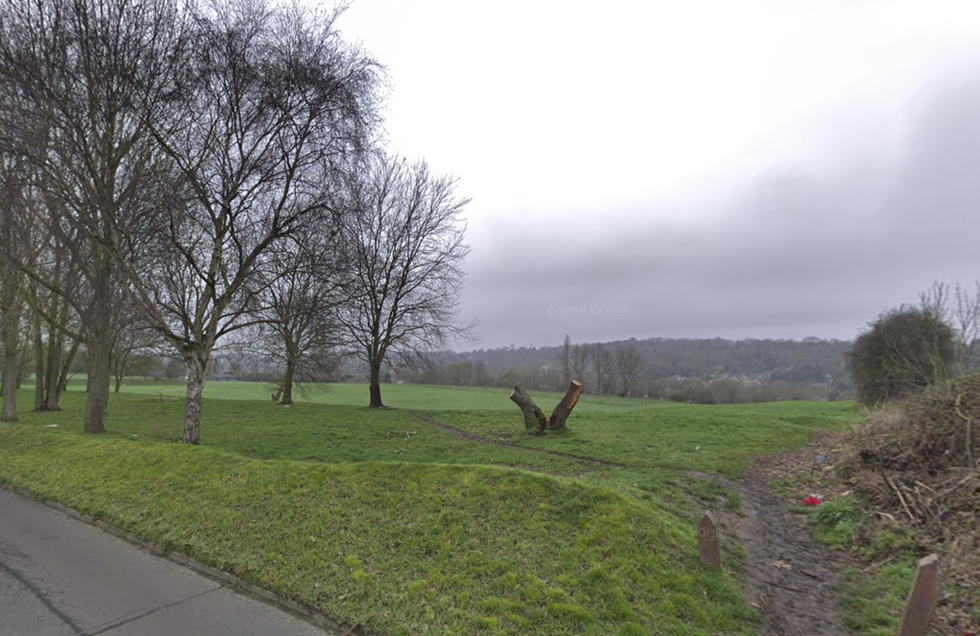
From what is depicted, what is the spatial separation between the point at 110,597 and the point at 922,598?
7862 mm

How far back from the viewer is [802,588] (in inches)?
200

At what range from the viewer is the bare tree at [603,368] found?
60688 mm

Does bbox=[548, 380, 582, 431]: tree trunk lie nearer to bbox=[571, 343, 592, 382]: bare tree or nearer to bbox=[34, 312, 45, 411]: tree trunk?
bbox=[34, 312, 45, 411]: tree trunk

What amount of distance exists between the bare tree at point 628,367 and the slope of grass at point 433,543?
182 ft

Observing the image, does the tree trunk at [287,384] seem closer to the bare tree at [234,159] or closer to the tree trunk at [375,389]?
the tree trunk at [375,389]

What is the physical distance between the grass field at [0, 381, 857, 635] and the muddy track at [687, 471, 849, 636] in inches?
18.4

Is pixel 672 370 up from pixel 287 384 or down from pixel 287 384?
down

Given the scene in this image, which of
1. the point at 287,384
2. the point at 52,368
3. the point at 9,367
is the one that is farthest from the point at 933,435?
the point at 52,368

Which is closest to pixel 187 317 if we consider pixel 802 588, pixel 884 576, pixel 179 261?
pixel 179 261

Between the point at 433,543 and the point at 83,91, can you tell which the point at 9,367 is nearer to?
the point at 83,91

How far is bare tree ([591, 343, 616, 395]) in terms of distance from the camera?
6069 cm

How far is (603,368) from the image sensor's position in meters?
61.9

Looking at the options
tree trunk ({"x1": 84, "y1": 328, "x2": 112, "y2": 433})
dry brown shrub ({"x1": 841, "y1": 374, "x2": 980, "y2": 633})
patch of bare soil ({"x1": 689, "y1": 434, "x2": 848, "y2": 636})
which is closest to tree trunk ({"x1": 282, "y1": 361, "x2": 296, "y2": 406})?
tree trunk ({"x1": 84, "y1": 328, "x2": 112, "y2": 433})

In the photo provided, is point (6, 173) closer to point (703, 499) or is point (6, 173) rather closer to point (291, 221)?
point (291, 221)
